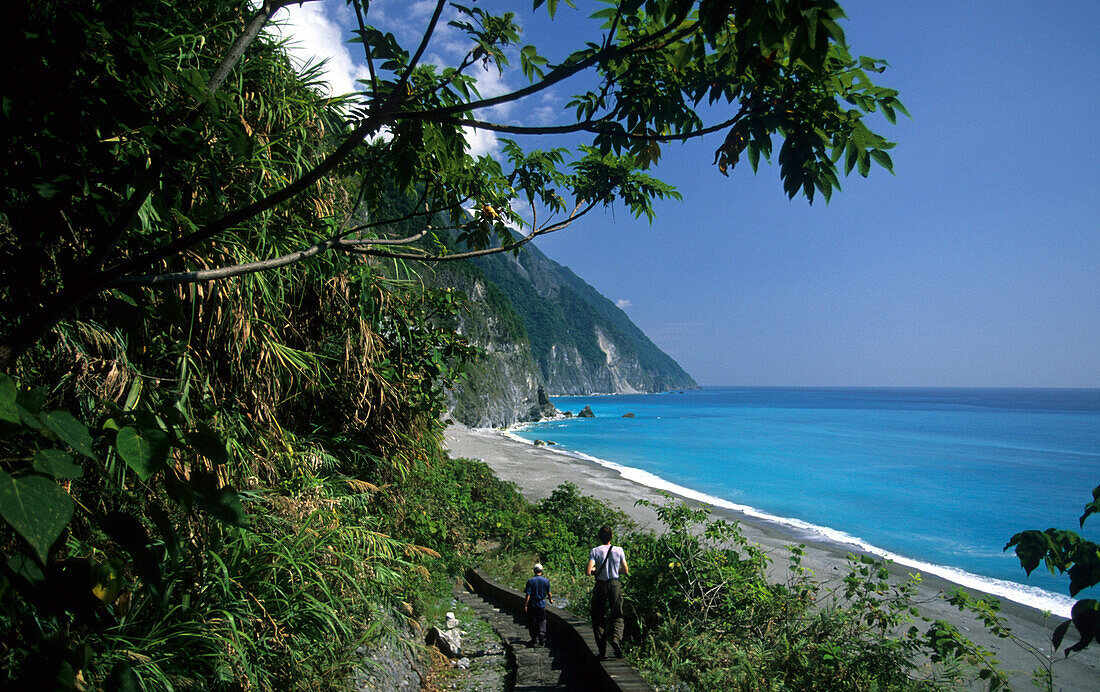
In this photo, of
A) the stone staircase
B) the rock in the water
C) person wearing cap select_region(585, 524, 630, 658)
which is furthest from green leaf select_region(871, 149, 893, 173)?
the rock in the water

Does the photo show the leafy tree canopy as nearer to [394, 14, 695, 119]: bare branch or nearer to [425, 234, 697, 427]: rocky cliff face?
[394, 14, 695, 119]: bare branch

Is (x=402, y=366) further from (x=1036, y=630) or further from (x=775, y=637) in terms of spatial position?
(x=1036, y=630)

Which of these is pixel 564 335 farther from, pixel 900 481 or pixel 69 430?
pixel 69 430

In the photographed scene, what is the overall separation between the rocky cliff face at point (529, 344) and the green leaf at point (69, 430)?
40767 millimetres

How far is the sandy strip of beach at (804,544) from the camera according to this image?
31.8 ft

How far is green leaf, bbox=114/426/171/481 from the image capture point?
86 cm

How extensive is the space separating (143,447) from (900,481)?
39380mm

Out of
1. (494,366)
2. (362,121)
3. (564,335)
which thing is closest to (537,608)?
(362,121)

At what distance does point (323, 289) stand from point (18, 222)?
3338 mm

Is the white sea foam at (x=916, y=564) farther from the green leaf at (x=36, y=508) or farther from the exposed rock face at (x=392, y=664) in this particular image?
the green leaf at (x=36, y=508)

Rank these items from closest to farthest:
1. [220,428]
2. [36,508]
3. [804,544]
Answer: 1. [36,508]
2. [220,428]
3. [804,544]

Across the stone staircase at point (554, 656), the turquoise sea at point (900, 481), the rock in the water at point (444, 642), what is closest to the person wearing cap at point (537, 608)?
the stone staircase at point (554, 656)

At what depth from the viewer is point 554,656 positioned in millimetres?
5582

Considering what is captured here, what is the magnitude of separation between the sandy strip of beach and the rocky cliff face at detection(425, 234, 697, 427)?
36.7ft
